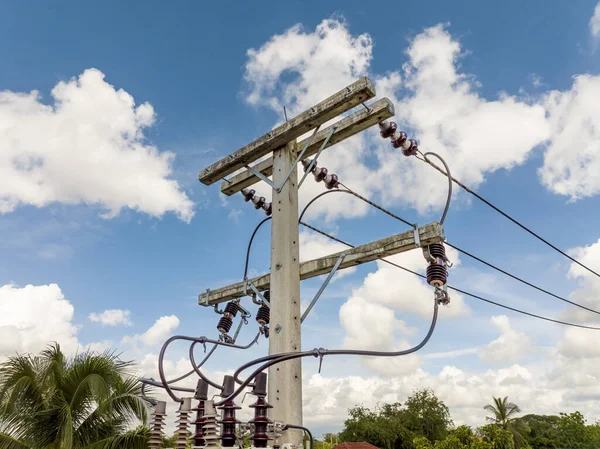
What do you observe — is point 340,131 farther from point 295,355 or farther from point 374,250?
point 295,355

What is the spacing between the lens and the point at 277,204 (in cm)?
406

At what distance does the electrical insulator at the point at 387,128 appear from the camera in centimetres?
407

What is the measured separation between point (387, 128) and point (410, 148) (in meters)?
0.40

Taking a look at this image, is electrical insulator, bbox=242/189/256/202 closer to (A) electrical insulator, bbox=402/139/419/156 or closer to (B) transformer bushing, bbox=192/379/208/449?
(A) electrical insulator, bbox=402/139/419/156

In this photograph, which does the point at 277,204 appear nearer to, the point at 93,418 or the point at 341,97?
the point at 341,97

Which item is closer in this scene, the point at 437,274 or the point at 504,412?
the point at 437,274

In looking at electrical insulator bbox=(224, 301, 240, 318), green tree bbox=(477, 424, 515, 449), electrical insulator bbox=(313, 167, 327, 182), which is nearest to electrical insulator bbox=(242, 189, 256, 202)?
electrical insulator bbox=(313, 167, 327, 182)

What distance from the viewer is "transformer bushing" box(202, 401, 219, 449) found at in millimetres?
2354

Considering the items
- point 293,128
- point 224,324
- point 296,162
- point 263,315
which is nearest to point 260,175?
point 296,162

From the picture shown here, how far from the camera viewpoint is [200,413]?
253 cm

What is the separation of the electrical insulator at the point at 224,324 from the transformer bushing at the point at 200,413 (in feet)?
7.89

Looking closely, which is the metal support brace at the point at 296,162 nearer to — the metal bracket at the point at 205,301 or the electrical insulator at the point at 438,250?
the electrical insulator at the point at 438,250

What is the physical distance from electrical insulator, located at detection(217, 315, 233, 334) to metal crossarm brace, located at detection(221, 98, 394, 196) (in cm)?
137

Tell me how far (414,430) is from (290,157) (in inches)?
1595
